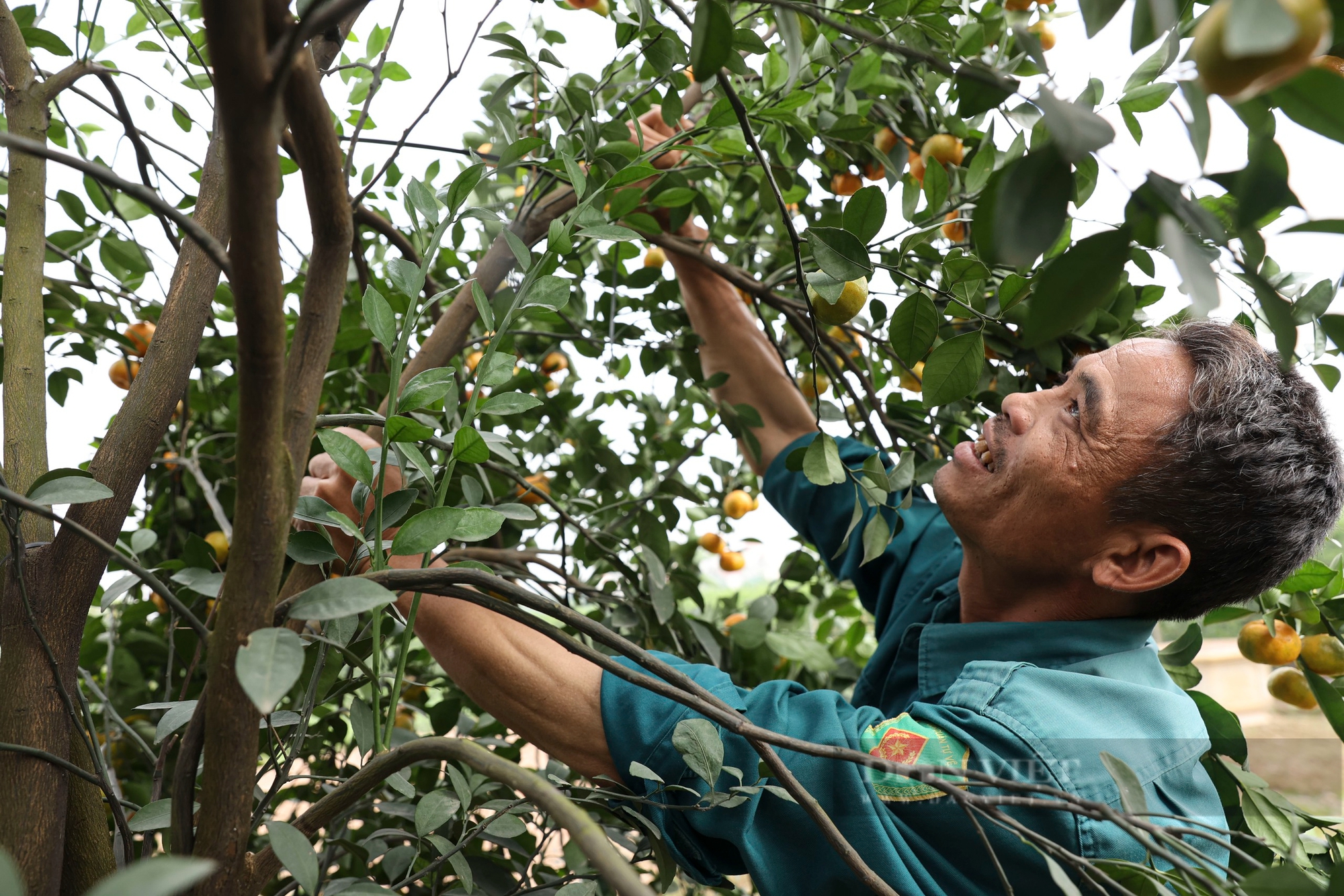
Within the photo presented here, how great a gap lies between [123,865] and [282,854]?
1.22 ft

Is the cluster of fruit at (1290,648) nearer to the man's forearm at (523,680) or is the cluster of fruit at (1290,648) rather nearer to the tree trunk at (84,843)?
the man's forearm at (523,680)

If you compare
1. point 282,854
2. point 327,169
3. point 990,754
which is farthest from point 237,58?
point 990,754

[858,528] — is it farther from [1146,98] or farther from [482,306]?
[482,306]

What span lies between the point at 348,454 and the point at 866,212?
17.9 inches

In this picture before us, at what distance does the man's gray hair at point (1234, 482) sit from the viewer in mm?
994

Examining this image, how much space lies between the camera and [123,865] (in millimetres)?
697

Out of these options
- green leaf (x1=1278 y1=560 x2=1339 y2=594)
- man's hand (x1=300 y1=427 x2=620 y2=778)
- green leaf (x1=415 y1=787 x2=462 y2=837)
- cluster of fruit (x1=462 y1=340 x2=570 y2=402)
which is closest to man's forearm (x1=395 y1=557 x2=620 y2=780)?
man's hand (x1=300 y1=427 x2=620 y2=778)

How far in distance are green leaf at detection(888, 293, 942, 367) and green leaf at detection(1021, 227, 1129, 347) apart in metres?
0.47

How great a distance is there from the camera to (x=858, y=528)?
130 cm

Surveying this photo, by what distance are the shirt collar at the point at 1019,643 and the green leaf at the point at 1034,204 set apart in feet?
2.48

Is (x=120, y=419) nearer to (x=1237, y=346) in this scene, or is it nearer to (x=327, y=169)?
(x=327, y=169)

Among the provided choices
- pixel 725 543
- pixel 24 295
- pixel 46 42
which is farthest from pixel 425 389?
pixel 725 543

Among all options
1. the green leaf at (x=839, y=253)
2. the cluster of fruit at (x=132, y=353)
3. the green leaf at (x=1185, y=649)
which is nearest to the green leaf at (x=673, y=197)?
the green leaf at (x=839, y=253)

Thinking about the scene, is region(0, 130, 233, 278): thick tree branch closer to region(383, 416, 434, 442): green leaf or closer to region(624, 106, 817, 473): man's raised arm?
region(383, 416, 434, 442): green leaf
